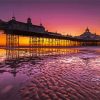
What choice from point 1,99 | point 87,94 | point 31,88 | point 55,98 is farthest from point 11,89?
point 87,94

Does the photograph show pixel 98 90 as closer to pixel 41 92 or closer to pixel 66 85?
pixel 66 85

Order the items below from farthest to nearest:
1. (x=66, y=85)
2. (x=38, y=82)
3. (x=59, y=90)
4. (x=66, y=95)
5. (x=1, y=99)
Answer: (x=38, y=82) → (x=66, y=85) → (x=59, y=90) → (x=66, y=95) → (x=1, y=99)

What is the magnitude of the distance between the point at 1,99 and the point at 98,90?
437 cm

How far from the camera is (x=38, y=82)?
38.4 feet

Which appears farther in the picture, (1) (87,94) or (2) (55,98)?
(1) (87,94)

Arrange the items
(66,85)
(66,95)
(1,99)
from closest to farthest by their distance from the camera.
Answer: (1,99) → (66,95) → (66,85)

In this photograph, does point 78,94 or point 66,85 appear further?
point 66,85

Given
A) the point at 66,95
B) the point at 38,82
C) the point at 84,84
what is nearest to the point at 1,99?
the point at 66,95

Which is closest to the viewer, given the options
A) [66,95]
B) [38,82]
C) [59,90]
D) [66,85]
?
[66,95]

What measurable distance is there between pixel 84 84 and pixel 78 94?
7.37ft

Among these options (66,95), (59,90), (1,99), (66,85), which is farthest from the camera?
(66,85)

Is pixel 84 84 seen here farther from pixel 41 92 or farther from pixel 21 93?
pixel 21 93

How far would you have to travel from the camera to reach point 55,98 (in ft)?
27.1

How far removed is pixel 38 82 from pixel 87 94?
11.5ft
